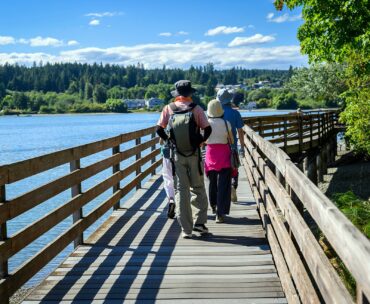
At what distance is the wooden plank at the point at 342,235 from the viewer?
1.74 metres

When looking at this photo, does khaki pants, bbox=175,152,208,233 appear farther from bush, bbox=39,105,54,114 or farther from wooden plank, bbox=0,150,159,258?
bush, bbox=39,105,54,114

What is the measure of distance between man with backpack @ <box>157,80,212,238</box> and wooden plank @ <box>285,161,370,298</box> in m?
2.99

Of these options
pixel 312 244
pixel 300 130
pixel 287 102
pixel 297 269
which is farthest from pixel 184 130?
pixel 287 102

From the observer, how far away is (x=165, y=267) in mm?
5348

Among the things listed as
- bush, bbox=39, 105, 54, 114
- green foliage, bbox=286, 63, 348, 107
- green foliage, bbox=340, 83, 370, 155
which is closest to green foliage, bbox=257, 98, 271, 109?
bush, bbox=39, 105, 54, 114

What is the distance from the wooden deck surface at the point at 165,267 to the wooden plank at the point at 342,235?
5.70 ft

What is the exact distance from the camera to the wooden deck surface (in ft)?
14.8

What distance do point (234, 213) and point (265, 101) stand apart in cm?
17756

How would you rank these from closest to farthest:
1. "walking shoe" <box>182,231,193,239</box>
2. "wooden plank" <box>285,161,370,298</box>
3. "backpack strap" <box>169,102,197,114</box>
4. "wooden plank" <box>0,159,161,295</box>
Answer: "wooden plank" <box>285,161,370,298</box>, "wooden plank" <box>0,159,161,295</box>, "backpack strap" <box>169,102,197,114</box>, "walking shoe" <box>182,231,193,239</box>

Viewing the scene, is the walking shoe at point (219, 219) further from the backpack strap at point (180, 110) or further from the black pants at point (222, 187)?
the backpack strap at point (180, 110)

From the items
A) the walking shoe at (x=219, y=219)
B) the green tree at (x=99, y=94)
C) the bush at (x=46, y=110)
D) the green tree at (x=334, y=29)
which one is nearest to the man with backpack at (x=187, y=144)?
the walking shoe at (x=219, y=219)

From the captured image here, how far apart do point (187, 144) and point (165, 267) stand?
1.53 meters

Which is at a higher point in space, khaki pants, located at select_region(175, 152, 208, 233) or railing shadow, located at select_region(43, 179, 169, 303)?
khaki pants, located at select_region(175, 152, 208, 233)

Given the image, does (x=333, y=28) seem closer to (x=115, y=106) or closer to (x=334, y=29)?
(x=334, y=29)
